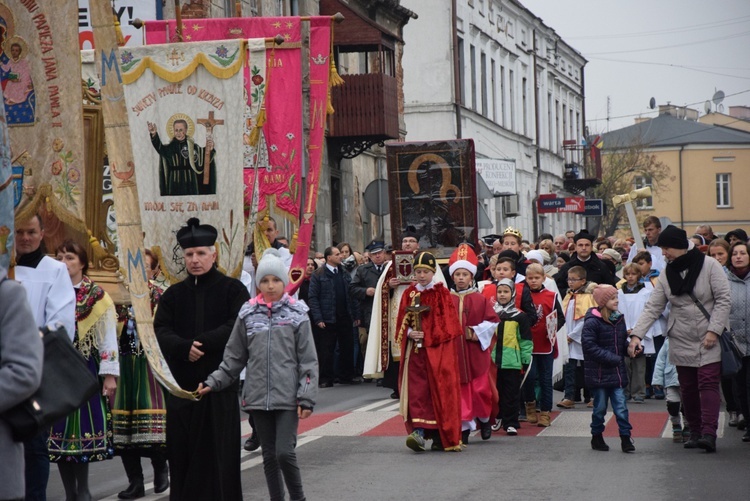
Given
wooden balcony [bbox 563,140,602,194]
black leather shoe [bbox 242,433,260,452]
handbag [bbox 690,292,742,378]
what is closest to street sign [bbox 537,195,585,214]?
wooden balcony [bbox 563,140,602,194]

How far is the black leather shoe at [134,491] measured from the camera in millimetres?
9805

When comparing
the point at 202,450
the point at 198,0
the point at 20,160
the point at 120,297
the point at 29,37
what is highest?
the point at 198,0

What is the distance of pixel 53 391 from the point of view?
16.9ft

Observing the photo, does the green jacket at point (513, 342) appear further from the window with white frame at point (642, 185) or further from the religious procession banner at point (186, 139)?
the window with white frame at point (642, 185)

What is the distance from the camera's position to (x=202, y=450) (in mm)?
8367

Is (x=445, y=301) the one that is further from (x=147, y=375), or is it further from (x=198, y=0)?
(x=198, y=0)

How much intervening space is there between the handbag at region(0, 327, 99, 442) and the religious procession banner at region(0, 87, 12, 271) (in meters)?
0.97

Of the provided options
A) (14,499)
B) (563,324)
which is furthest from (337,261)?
(14,499)

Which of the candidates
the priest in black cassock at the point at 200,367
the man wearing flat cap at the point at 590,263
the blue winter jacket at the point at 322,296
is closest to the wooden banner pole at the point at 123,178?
the priest in black cassock at the point at 200,367

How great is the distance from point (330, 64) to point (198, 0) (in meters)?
4.40

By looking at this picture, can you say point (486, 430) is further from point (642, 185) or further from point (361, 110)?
point (642, 185)

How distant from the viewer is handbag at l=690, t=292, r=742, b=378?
39.0 feet

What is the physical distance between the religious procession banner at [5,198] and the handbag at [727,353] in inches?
286

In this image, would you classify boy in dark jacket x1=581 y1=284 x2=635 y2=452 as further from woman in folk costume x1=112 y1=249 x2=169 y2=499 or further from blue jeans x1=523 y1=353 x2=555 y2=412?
woman in folk costume x1=112 y1=249 x2=169 y2=499
